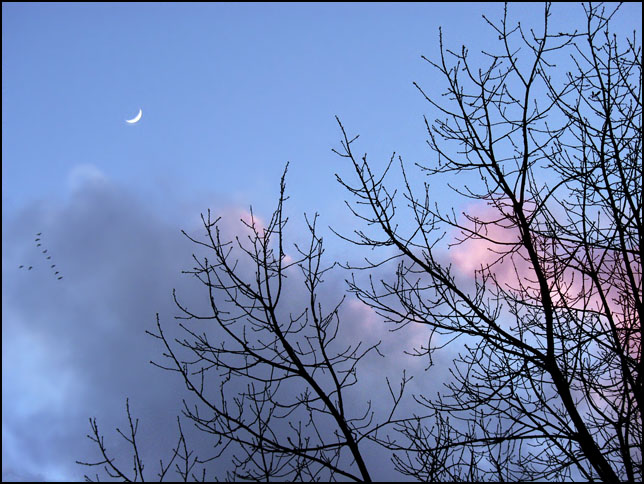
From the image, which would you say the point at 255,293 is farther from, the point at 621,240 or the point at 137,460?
the point at 621,240

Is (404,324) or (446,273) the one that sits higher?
(446,273)

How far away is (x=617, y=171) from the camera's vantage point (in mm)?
3795

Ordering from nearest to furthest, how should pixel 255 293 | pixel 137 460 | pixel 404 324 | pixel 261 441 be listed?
pixel 261 441, pixel 255 293, pixel 137 460, pixel 404 324

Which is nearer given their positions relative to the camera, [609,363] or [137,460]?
[137,460]

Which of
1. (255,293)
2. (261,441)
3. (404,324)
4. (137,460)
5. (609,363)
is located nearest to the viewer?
(261,441)

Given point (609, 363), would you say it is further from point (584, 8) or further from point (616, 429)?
point (584, 8)

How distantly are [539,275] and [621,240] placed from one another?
634 millimetres

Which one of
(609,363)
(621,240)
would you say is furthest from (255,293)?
(609,363)

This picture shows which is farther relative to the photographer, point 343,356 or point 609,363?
point 609,363

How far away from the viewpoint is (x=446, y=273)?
3.95m

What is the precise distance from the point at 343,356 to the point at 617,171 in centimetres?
270

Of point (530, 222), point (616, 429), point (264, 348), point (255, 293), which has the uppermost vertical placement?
point (530, 222)

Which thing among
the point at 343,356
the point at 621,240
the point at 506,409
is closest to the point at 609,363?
the point at 506,409

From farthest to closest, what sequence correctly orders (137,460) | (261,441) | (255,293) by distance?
1. (137,460)
2. (255,293)
3. (261,441)
